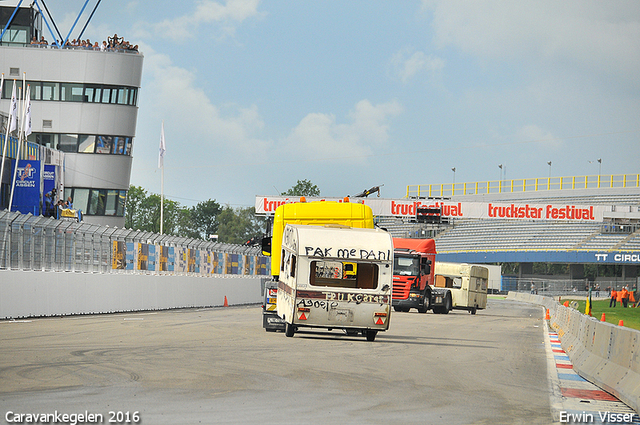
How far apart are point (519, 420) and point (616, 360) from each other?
4050mm

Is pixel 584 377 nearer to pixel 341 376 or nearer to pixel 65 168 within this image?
pixel 341 376

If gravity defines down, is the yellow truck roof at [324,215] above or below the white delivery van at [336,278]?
above

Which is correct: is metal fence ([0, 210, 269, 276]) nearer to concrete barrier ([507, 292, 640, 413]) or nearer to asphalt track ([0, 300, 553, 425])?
asphalt track ([0, 300, 553, 425])

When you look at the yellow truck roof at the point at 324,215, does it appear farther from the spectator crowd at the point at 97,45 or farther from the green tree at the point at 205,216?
the green tree at the point at 205,216

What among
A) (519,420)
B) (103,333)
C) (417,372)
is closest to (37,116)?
(103,333)

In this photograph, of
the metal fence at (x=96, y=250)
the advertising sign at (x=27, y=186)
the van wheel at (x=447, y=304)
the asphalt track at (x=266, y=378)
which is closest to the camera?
the asphalt track at (x=266, y=378)

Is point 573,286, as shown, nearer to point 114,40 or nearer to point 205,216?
point 114,40

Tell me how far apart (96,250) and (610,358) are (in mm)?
21361

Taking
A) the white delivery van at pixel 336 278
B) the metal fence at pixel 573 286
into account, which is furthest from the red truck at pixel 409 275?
the metal fence at pixel 573 286

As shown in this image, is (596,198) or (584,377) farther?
(596,198)

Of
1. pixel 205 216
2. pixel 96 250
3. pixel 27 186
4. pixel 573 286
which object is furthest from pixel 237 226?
pixel 96 250

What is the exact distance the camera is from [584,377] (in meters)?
13.8

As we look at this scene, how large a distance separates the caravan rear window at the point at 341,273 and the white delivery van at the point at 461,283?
1075 inches

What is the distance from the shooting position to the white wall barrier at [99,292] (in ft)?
82.1
